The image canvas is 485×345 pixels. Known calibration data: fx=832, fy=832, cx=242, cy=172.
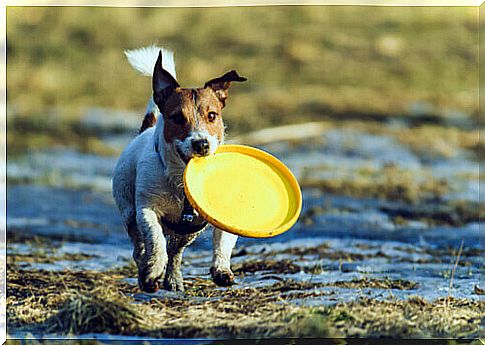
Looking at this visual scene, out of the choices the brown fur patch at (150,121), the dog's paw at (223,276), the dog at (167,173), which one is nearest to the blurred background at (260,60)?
the brown fur patch at (150,121)

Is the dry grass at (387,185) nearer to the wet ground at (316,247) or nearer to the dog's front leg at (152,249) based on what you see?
the wet ground at (316,247)

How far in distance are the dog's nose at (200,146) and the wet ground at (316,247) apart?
1013 mm

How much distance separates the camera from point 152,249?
16.4ft

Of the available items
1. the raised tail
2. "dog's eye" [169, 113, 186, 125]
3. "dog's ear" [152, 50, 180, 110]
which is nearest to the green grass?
the raised tail

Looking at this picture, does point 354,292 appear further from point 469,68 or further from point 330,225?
point 469,68

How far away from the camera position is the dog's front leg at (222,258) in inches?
204

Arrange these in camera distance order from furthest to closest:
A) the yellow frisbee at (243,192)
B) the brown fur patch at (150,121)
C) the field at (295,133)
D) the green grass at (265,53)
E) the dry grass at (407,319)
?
the green grass at (265,53)
the field at (295,133)
the brown fur patch at (150,121)
the dry grass at (407,319)
the yellow frisbee at (243,192)

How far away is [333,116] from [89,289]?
2.84 meters

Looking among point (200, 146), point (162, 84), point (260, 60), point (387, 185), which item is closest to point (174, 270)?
point (200, 146)

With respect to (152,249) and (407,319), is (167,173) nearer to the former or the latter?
(152,249)

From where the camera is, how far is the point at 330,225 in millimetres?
7102

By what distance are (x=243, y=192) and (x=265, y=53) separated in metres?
2.09

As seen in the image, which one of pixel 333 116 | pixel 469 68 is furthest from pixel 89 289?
pixel 469 68

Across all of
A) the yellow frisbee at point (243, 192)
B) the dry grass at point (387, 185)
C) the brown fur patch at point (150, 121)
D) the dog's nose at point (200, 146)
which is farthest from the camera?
the dry grass at point (387, 185)
